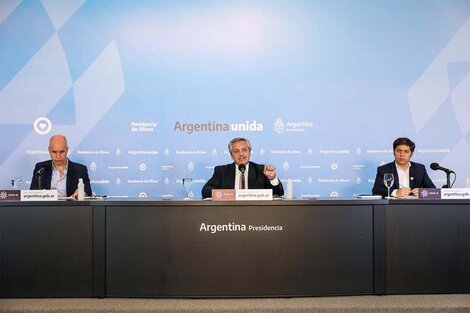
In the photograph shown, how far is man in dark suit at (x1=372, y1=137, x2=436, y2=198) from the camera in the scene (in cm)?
422

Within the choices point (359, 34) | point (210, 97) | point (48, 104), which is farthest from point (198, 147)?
point (359, 34)

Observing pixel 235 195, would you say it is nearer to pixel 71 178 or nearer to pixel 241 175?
pixel 241 175

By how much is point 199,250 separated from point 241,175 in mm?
1213

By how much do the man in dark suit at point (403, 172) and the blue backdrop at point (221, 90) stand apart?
0.62m

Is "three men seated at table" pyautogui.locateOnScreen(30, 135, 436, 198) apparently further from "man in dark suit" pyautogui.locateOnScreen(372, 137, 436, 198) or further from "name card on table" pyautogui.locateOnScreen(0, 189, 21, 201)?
"name card on table" pyautogui.locateOnScreen(0, 189, 21, 201)

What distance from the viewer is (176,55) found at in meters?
4.95

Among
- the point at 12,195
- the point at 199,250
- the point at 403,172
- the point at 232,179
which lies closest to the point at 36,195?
the point at 12,195

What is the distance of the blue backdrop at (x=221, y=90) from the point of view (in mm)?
4930

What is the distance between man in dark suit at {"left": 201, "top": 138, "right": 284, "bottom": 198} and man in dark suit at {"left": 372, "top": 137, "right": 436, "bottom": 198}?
0.83 metres

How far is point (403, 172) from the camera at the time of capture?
434cm

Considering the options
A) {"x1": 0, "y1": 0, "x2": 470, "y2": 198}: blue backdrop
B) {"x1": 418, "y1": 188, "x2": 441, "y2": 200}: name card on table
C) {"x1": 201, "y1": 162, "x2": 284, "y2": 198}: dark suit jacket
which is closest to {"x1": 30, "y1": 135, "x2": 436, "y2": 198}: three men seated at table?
{"x1": 201, "y1": 162, "x2": 284, "y2": 198}: dark suit jacket

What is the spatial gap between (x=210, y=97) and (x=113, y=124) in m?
0.94

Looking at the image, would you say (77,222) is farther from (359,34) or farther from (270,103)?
(359,34)

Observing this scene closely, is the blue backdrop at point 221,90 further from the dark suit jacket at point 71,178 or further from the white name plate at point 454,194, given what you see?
the white name plate at point 454,194
